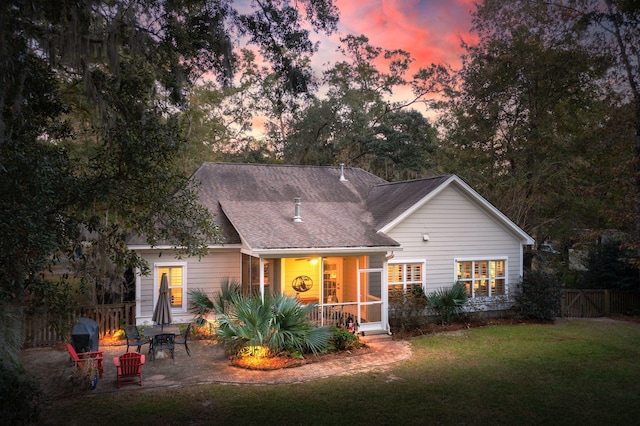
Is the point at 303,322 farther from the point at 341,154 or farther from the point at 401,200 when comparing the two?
the point at 341,154

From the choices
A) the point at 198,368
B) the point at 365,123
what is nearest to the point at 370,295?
the point at 198,368

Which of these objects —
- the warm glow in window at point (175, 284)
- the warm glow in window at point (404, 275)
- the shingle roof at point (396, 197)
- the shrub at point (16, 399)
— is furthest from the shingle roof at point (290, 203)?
the shrub at point (16, 399)

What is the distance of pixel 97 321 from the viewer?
14.1 meters

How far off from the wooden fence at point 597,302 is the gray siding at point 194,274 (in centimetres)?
1389

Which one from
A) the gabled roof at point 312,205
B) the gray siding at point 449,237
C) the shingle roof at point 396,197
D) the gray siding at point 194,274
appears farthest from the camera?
the shingle roof at point 396,197

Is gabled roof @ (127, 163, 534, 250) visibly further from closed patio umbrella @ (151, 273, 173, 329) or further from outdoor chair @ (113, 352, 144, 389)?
outdoor chair @ (113, 352, 144, 389)

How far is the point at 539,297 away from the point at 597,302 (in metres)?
4.38

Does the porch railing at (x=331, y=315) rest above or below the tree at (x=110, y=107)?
below

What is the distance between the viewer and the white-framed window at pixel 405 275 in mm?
16444

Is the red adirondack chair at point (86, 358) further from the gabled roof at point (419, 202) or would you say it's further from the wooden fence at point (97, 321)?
the gabled roof at point (419, 202)

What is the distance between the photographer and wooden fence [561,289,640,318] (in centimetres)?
1942

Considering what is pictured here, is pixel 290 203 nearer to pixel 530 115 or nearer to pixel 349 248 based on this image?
pixel 349 248

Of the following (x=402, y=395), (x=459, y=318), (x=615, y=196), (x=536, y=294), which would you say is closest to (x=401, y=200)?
(x=459, y=318)

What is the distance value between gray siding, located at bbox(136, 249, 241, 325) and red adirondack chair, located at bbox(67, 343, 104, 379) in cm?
452
